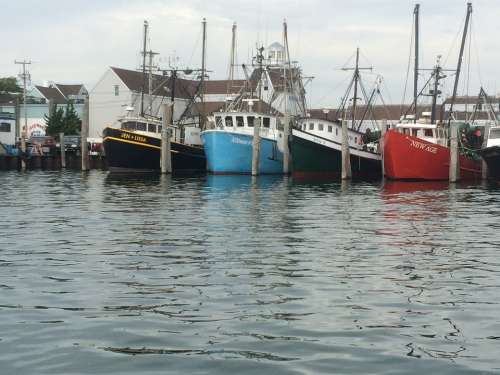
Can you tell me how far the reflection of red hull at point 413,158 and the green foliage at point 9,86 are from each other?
3441 inches

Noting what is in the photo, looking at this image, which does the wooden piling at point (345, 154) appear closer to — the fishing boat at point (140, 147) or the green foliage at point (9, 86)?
the fishing boat at point (140, 147)

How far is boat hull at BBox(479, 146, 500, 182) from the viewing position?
44.1 m

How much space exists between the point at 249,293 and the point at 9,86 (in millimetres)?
121036

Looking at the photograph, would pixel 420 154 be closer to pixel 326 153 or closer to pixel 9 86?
pixel 326 153

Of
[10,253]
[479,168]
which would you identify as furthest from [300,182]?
[10,253]

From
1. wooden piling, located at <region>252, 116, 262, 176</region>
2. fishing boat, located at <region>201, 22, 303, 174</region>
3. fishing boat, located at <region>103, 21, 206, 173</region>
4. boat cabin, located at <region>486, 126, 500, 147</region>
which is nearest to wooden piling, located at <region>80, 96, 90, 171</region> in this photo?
fishing boat, located at <region>103, 21, 206, 173</region>

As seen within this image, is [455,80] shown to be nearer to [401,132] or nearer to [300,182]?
[401,132]

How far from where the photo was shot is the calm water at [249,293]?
9547 mm

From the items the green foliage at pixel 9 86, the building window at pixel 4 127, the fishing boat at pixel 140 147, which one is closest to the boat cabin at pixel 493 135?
the fishing boat at pixel 140 147

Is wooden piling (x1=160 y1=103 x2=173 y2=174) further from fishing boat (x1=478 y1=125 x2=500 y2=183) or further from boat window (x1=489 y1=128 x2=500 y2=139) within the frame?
boat window (x1=489 y1=128 x2=500 y2=139)

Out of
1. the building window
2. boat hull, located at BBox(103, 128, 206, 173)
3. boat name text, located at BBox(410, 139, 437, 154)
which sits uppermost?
the building window

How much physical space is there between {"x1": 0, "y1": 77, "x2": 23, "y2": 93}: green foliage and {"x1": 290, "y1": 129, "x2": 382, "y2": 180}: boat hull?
80409 mm

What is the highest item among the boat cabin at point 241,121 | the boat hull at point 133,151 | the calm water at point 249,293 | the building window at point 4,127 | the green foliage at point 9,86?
the green foliage at point 9,86

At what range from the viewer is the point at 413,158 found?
47781 mm
